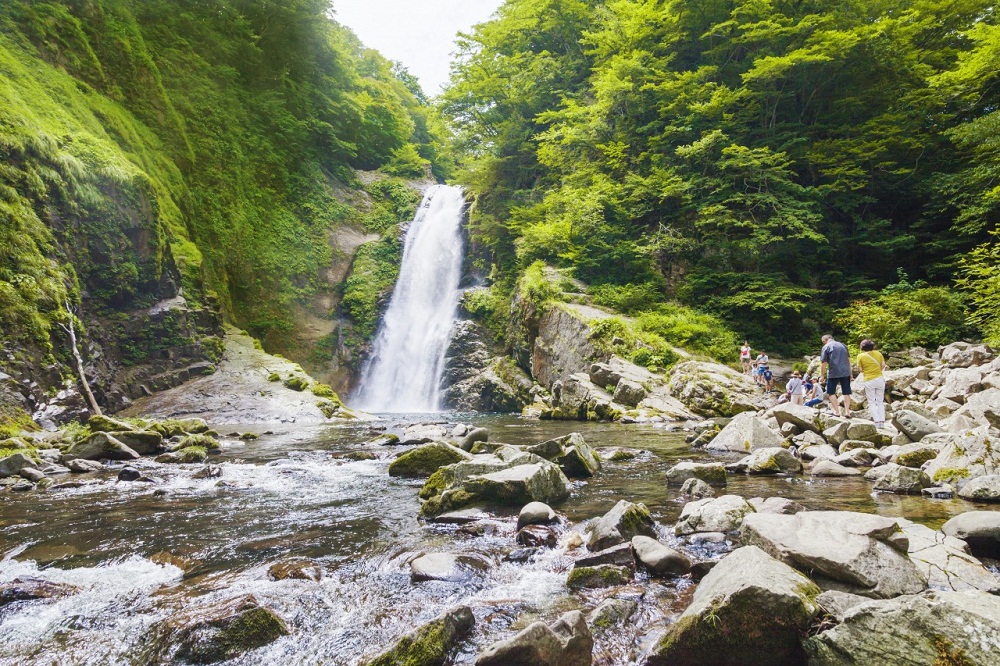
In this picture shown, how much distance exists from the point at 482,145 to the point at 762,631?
31.6 meters

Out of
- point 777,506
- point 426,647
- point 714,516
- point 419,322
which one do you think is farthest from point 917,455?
point 419,322

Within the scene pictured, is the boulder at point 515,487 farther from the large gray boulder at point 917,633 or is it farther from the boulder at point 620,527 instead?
the large gray boulder at point 917,633

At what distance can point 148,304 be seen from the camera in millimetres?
17125

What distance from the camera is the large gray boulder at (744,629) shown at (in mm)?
2496

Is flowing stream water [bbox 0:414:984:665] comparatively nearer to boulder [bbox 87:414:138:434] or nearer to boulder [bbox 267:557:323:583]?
boulder [bbox 267:557:323:583]

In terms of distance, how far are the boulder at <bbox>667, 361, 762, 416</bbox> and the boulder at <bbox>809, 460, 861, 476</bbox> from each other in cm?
732

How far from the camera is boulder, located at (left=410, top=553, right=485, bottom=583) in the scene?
3.83 m

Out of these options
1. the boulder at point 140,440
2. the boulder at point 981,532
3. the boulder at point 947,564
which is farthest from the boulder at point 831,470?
the boulder at point 140,440

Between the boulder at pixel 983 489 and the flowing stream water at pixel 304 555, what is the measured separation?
1.44 ft

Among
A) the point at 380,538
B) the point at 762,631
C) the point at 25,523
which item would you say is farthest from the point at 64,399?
the point at 762,631

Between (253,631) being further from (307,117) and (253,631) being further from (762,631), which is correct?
(307,117)

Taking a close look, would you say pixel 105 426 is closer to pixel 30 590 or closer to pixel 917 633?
pixel 30 590

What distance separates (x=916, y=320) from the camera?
615 inches

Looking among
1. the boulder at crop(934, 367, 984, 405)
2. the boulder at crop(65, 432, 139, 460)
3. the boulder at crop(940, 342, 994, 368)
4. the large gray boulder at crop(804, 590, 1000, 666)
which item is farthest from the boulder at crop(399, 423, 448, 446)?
the boulder at crop(940, 342, 994, 368)
